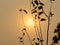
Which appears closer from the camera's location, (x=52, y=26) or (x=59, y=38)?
(x=59, y=38)

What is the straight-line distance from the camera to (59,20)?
256 centimetres

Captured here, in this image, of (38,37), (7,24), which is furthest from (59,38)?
(7,24)

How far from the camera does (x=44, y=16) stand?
254 centimetres

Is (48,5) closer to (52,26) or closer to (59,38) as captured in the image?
(52,26)

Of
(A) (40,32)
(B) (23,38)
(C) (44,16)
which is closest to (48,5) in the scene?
(C) (44,16)

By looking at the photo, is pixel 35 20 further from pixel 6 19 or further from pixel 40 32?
pixel 6 19

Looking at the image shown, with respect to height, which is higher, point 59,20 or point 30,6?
point 30,6

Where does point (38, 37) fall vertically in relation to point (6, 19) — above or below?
below

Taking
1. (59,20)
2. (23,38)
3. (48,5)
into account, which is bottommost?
(23,38)

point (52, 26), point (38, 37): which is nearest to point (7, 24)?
point (38, 37)

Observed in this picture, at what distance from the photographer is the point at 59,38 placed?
6.97 feet

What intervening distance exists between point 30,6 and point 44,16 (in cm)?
24

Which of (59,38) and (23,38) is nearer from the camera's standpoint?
(59,38)

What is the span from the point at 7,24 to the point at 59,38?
2.62 feet
